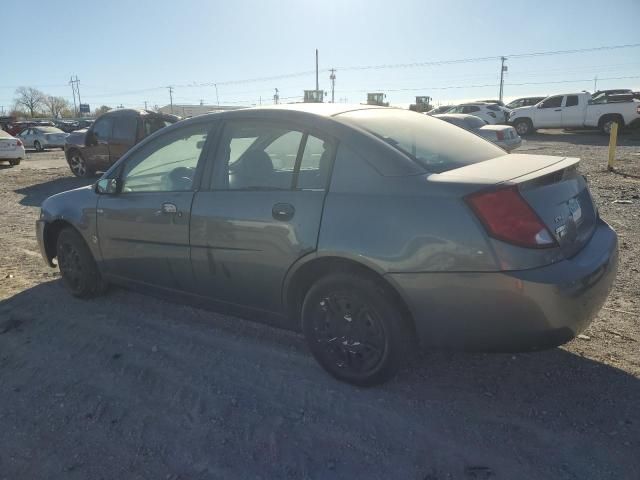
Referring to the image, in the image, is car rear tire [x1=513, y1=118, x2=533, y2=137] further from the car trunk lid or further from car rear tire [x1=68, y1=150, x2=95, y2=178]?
the car trunk lid

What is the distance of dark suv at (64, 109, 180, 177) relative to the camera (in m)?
11.9

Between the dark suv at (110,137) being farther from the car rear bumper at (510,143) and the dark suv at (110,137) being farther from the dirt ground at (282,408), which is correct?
the dirt ground at (282,408)

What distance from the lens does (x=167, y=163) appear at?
149 inches

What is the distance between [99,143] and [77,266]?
9.31 metres

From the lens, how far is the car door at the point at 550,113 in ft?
79.4

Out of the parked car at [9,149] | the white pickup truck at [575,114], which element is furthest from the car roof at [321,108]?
the white pickup truck at [575,114]

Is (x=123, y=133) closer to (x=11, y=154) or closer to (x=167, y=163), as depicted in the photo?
(x=11, y=154)

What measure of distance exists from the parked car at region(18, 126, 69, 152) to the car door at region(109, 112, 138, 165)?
59.8 feet

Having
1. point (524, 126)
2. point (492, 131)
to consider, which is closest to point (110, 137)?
point (492, 131)

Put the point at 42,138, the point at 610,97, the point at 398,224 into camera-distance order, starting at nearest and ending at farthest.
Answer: the point at 398,224
the point at 610,97
the point at 42,138

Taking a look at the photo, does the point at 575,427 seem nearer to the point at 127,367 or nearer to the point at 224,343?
the point at 224,343

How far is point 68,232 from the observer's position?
176 inches

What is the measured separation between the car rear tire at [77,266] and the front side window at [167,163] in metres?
0.85

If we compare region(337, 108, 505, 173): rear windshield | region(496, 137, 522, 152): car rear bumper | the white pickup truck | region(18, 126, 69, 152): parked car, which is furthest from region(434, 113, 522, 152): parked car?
region(18, 126, 69, 152): parked car
